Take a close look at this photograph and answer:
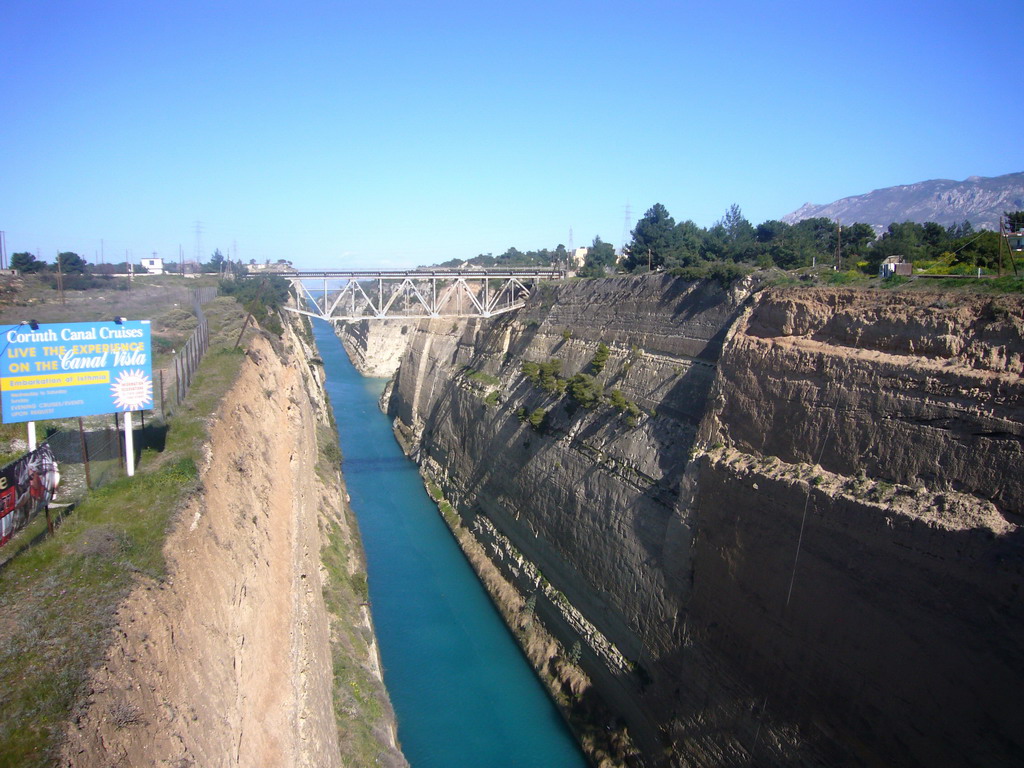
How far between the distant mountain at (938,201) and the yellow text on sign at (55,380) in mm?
85012

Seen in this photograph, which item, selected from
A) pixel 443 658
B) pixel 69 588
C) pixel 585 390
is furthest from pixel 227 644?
pixel 585 390

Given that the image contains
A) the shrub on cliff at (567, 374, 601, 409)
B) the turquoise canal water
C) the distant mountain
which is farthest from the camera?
the distant mountain

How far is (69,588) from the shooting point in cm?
627

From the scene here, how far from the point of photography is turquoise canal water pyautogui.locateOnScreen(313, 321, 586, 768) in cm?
1277

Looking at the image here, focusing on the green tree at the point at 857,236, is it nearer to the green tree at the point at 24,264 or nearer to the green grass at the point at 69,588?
the green grass at the point at 69,588

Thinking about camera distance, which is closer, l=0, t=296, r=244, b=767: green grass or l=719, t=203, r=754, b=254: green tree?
l=0, t=296, r=244, b=767: green grass

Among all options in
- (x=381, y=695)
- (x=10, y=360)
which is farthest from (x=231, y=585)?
(x=381, y=695)

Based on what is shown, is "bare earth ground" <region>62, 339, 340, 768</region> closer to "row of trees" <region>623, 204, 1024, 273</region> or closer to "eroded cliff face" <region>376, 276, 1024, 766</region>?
"eroded cliff face" <region>376, 276, 1024, 766</region>

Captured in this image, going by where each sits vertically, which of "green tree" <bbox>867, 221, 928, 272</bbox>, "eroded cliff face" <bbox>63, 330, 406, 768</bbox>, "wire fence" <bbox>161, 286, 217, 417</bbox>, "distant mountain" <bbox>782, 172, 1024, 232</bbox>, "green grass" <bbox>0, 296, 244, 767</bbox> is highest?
"distant mountain" <bbox>782, 172, 1024, 232</bbox>

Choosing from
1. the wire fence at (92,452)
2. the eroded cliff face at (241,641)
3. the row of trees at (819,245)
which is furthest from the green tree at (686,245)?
the wire fence at (92,452)

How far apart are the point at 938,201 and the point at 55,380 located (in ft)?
430

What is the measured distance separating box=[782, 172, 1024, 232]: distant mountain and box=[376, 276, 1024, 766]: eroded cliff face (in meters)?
76.6

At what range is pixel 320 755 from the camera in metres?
8.69

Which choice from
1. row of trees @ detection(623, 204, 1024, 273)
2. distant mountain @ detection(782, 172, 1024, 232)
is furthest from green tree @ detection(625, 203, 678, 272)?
distant mountain @ detection(782, 172, 1024, 232)
